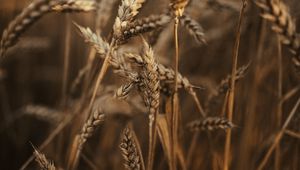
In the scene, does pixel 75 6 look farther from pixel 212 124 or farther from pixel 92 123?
pixel 212 124

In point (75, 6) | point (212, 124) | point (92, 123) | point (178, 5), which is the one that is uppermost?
point (75, 6)

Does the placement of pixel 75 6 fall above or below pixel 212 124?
above

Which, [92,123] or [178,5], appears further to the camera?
[92,123]

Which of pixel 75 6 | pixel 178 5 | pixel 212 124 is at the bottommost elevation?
pixel 212 124

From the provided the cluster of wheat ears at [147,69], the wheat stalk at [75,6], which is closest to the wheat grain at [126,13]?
the cluster of wheat ears at [147,69]

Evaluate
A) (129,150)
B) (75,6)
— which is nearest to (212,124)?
(129,150)

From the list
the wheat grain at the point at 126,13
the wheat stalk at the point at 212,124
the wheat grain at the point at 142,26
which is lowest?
the wheat stalk at the point at 212,124

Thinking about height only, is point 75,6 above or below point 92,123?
above

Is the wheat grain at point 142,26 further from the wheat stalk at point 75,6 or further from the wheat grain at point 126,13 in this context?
the wheat stalk at point 75,6

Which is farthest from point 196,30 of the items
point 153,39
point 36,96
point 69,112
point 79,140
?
point 36,96

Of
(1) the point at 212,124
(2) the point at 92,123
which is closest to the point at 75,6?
(2) the point at 92,123

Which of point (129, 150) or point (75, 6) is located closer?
point (129, 150)

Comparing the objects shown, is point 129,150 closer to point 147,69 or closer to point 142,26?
point 147,69
